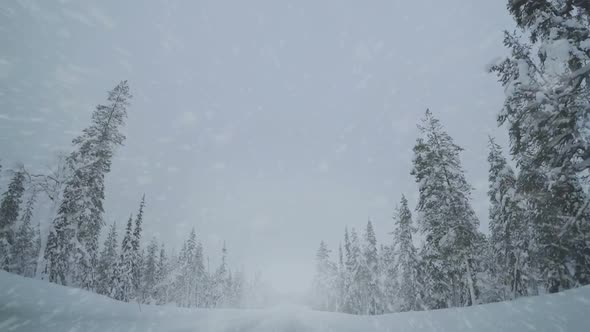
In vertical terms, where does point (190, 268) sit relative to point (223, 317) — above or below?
above

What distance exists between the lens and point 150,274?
61562 millimetres

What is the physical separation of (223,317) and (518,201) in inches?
905

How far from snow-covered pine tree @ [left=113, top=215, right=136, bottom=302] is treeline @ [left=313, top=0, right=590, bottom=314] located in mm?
33794

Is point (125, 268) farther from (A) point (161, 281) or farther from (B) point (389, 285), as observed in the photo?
(B) point (389, 285)

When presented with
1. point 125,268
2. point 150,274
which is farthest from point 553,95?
point 150,274

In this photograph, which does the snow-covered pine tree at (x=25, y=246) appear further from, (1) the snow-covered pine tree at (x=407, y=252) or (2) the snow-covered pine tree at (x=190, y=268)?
(1) the snow-covered pine tree at (x=407, y=252)

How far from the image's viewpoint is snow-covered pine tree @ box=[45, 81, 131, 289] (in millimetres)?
22812

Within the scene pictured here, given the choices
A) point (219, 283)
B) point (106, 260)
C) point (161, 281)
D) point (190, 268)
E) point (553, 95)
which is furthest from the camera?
point (219, 283)

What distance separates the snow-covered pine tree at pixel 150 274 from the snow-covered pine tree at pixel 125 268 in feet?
47.2

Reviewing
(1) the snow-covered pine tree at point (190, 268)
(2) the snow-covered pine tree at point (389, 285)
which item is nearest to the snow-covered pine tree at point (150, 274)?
(1) the snow-covered pine tree at point (190, 268)

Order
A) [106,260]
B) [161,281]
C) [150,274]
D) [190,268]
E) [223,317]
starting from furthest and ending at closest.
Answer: [190,268], [150,274], [161,281], [106,260], [223,317]

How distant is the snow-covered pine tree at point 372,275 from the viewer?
48.7 meters

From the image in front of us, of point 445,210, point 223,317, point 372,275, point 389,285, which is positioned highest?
point 445,210

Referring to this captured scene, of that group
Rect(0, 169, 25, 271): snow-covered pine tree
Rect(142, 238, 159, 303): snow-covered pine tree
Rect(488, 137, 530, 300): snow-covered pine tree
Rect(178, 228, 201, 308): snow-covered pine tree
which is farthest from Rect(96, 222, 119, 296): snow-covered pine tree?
Rect(488, 137, 530, 300): snow-covered pine tree
